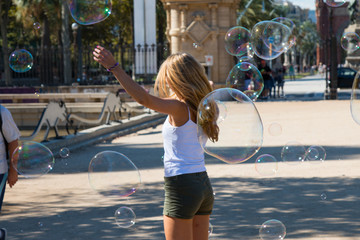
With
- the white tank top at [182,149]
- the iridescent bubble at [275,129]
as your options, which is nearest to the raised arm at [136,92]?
the white tank top at [182,149]

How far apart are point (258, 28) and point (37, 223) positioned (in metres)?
4.29

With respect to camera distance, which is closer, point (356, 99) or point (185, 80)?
point (185, 80)

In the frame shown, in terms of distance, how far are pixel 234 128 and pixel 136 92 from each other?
0.99 m

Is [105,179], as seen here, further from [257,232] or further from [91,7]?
[91,7]

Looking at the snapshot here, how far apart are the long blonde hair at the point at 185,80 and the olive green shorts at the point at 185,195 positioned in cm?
31

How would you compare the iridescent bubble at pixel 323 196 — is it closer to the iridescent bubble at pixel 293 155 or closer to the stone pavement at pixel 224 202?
the stone pavement at pixel 224 202

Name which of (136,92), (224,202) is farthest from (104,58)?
(224,202)

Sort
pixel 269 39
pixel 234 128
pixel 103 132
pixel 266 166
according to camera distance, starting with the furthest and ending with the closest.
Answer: pixel 103 132 < pixel 266 166 < pixel 269 39 < pixel 234 128

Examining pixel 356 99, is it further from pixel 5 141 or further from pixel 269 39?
pixel 5 141

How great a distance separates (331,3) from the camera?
8086 mm

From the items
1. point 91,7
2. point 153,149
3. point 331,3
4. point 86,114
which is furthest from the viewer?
point 86,114

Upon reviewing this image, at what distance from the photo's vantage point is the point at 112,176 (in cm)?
510

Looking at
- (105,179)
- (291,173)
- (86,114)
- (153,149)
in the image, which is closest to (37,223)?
(105,179)

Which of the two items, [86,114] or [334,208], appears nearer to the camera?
[334,208]
